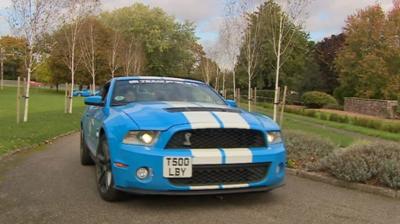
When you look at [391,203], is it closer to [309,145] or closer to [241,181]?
[241,181]

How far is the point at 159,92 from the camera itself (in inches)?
271

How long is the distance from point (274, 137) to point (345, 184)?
192 centimetres

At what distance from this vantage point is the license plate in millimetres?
5082

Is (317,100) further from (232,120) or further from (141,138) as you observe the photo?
(141,138)

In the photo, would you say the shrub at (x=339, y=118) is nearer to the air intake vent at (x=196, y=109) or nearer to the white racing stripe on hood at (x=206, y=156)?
the air intake vent at (x=196, y=109)

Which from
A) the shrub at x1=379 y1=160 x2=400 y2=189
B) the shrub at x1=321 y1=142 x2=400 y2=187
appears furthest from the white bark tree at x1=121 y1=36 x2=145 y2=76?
the shrub at x1=379 y1=160 x2=400 y2=189

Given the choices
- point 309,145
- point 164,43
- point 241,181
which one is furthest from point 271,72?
point 241,181

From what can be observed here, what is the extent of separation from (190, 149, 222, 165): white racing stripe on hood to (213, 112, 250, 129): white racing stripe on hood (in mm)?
329

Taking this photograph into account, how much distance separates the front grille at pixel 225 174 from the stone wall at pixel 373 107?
27032 mm

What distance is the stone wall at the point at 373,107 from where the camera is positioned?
99.8 ft

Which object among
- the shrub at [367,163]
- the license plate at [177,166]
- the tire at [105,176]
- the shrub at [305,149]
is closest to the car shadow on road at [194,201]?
the tire at [105,176]

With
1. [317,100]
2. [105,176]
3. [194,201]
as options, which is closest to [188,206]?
[194,201]

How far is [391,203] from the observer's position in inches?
242

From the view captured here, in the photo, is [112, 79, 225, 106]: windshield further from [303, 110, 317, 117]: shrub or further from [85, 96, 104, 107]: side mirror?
[303, 110, 317, 117]: shrub
